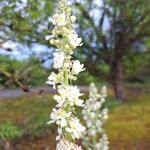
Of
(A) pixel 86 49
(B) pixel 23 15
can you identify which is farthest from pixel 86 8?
(B) pixel 23 15

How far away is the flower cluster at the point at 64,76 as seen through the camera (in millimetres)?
2367

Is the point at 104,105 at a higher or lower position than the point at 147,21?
lower

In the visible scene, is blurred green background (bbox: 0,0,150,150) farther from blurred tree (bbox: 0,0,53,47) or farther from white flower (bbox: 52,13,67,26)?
white flower (bbox: 52,13,67,26)

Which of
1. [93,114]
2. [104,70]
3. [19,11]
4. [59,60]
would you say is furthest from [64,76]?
[104,70]

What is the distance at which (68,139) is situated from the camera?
7.85 feet

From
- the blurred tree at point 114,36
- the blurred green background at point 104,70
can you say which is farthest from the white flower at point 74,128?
the blurred tree at point 114,36

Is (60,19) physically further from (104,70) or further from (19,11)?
(104,70)

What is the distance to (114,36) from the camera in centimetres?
1567

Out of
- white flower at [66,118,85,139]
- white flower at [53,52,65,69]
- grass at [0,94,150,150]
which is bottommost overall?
grass at [0,94,150,150]

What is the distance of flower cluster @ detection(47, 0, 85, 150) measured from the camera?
93.2 inches

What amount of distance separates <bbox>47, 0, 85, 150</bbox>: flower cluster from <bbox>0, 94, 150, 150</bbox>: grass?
891 centimetres

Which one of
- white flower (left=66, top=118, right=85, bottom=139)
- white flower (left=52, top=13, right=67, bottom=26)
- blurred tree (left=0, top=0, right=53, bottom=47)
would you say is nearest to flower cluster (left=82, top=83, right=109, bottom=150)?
blurred tree (left=0, top=0, right=53, bottom=47)

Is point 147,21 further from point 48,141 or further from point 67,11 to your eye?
point 67,11

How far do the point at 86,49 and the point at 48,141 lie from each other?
372cm
